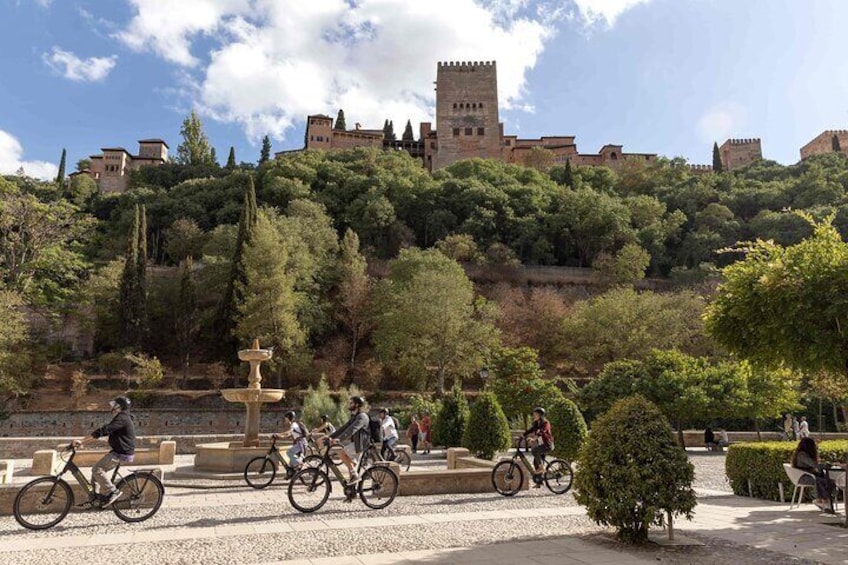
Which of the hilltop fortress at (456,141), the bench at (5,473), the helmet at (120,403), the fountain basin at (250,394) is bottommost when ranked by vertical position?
the bench at (5,473)

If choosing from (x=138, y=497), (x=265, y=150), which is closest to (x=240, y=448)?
(x=138, y=497)

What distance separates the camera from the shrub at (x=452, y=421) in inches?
788

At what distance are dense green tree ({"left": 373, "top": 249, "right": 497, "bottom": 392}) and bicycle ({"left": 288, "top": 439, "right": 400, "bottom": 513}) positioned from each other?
81.3 ft

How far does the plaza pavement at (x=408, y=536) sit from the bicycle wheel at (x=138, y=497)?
0.65 ft

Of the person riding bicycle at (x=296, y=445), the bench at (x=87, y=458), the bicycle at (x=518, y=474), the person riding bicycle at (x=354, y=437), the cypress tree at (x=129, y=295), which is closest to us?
the person riding bicycle at (x=354, y=437)

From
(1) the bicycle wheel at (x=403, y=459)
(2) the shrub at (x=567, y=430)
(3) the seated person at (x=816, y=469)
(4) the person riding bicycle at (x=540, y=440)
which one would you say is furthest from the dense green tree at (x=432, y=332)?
(3) the seated person at (x=816, y=469)

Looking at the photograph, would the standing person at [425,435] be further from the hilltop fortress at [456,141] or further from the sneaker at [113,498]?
the hilltop fortress at [456,141]

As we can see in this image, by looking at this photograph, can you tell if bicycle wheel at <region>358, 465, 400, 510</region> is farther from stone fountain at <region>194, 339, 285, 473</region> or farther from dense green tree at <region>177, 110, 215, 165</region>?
dense green tree at <region>177, 110, 215, 165</region>

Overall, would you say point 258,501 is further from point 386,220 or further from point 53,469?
point 386,220

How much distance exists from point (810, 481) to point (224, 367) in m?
34.0

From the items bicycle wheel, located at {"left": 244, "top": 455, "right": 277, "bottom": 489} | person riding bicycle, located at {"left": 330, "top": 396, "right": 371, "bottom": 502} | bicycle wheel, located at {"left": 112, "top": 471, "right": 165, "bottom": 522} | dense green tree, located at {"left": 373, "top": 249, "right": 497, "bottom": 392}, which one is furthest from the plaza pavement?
dense green tree, located at {"left": 373, "top": 249, "right": 497, "bottom": 392}

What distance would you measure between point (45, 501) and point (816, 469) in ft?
38.7

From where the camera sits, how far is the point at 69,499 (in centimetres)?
784

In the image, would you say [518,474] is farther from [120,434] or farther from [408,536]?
[120,434]
